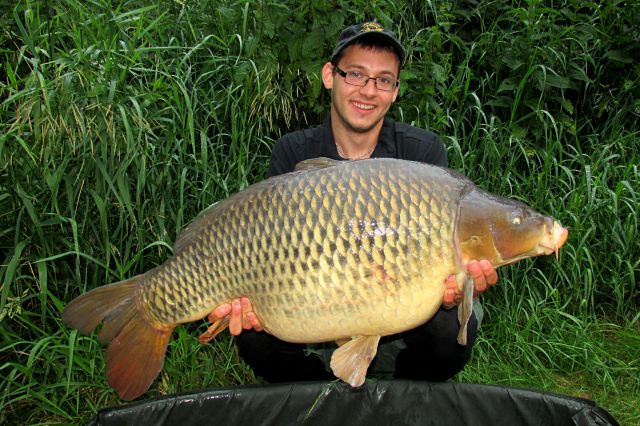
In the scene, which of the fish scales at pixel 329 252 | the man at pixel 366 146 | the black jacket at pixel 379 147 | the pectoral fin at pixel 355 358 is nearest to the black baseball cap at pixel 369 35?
the man at pixel 366 146

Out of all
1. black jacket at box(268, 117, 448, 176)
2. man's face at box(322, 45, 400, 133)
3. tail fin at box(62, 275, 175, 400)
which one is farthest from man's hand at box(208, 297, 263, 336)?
man's face at box(322, 45, 400, 133)

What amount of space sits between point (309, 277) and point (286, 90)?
1369mm

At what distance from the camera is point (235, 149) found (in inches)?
93.7

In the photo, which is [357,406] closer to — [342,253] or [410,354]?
[410,354]

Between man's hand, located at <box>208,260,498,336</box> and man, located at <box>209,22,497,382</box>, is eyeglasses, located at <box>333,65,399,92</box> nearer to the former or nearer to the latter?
man, located at <box>209,22,497,382</box>

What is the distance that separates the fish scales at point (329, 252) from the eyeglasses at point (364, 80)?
0.59m

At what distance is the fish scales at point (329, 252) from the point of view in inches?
A: 54.4

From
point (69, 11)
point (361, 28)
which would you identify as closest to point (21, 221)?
point (69, 11)

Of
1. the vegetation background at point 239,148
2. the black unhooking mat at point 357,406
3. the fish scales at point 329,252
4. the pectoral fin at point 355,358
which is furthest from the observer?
the vegetation background at point 239,148

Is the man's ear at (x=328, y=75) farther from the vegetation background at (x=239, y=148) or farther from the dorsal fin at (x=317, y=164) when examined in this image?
the dorsal fin at (x=317, y=164)

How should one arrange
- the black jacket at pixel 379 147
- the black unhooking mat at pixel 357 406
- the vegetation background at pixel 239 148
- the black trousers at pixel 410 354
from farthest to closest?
the black jacket at pixel 379 147
the vegetation background at pixel 239 148
the black trousers at pixel 410 354
the black unhooking mat at pixel 357 406

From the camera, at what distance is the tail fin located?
1.55m

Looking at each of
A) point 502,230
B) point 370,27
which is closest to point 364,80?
point 370,27

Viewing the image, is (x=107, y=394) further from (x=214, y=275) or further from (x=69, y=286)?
(x=214, y=275)
